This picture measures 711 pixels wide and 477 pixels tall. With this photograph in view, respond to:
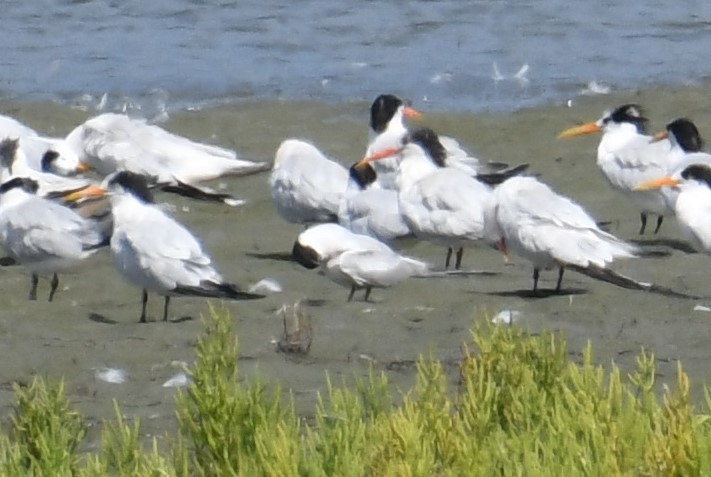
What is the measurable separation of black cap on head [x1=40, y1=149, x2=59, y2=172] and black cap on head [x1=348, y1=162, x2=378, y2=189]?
1.91 meters

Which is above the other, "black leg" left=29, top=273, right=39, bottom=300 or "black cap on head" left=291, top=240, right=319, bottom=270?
"black cap on head" left=291, top=240, right=319, bottom=270

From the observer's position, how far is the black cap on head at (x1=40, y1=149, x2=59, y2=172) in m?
10.5

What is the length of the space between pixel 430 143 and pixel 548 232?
1.86 meters

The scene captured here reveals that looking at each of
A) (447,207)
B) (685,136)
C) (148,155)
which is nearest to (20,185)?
(148,155)

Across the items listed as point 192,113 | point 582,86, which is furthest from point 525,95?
point 192,113

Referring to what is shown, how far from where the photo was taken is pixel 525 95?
14.2 m

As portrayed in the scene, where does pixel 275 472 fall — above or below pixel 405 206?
above

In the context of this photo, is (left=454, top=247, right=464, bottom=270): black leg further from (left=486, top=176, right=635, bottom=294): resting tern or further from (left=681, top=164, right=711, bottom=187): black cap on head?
(left=681, top=164, right=711, bottom=187): black cap on head

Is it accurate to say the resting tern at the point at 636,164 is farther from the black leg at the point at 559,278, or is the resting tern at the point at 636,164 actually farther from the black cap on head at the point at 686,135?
the black leg at the point at 559,278

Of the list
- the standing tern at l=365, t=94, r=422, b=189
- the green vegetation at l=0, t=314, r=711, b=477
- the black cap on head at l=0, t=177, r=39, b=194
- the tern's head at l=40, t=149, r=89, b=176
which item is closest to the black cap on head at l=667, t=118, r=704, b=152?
the standing tern at l=365, t=94, r=422, b=189

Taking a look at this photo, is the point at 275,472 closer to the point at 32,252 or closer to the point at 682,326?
the point at 682,326

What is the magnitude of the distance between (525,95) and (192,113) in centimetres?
257

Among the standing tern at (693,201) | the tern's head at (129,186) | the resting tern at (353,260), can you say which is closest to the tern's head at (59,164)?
the tern's head at (129,186)

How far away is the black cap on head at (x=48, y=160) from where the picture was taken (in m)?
10.5
